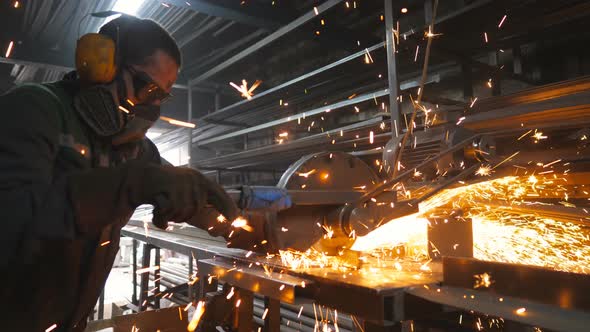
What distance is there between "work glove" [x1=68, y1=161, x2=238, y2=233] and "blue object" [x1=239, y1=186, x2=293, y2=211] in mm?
344

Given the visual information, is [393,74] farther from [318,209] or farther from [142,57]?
[142,57]

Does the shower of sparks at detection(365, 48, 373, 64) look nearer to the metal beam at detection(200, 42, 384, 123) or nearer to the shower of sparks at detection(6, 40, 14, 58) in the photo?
the metal beam at detection(200, 42, 384, 123)

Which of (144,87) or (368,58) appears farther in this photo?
(368,58)

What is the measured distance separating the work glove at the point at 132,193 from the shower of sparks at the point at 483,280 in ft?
2.92

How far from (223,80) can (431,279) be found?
509 centimetres

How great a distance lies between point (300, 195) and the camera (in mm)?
1575

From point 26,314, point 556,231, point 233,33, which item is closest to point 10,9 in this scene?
point 233,33

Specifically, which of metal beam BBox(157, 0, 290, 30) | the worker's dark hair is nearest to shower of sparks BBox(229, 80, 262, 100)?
metal beam BBox(157, 0, 290, 30)

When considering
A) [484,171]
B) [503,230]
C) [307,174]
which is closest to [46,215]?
[307,174]

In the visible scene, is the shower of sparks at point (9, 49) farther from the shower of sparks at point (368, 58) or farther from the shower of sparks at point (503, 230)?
the shower of sparks at point (503, 230)

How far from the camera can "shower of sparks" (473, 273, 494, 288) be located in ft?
4.06

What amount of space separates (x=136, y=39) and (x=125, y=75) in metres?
0.15

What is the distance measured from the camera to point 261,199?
1470 mm

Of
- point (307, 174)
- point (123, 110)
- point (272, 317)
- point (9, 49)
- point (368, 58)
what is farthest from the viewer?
point (9, 49)
